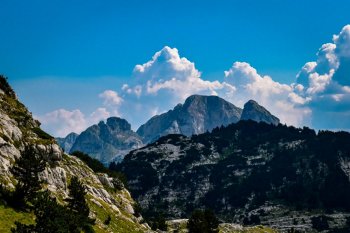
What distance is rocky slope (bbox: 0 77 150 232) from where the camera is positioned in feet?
265

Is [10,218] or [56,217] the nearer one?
[56,217]

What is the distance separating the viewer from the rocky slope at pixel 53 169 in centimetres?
8088

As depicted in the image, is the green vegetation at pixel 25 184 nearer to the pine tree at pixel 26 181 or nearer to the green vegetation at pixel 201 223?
the pine tree at pixel 26 181

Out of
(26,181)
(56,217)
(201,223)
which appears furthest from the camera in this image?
(201,223)

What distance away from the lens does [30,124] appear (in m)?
108

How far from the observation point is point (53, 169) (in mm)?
89438

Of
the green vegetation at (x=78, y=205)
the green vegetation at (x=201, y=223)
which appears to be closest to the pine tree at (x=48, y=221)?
the green vegetation at (x=78, y=205)

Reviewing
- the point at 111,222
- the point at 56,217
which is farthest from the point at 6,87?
the point at 56,217

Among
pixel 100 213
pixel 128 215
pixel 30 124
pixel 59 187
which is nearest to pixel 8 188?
pixel 59 187

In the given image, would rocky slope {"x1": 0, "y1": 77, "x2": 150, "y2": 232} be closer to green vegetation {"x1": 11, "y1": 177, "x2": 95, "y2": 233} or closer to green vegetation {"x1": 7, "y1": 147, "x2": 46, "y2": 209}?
green vegetation {"x1": 7, "y1": 147, "x2": 46, "y2": 209}

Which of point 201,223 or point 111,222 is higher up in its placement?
point 111,222

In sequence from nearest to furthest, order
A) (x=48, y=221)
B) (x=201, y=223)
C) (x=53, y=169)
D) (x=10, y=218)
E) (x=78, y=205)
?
(x=48, y=221) → (x=10, y=218) → (x=78, y=205) → (x=53, y=169) → (x=201, y=223)

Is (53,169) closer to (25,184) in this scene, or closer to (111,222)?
(111,222)

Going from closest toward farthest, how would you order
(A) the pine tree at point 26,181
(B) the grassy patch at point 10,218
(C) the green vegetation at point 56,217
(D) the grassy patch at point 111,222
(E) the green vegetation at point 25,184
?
(C) the green vegetation at point 56,217, (B) the grassy patch at point 10,218, (E) the green vegetation at point 25,184, (A) the pine tree at point 26,181, (D) the grassy patch at point 111,222
